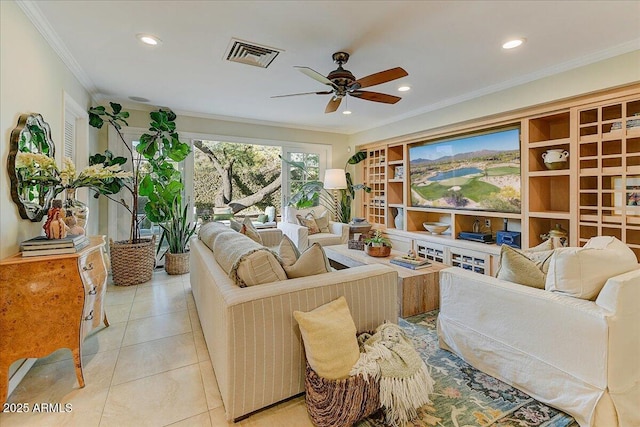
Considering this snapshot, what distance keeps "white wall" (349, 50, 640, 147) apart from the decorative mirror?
4.35 m

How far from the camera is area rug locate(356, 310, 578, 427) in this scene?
5.13ft

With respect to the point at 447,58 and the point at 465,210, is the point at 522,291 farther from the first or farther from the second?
the point at 465,210

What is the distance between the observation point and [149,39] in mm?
2471

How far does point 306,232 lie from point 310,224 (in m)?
0.41

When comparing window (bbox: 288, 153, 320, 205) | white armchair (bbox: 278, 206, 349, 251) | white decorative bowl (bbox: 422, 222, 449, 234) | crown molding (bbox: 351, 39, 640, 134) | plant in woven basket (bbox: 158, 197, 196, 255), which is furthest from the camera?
window (bbox: 288, 153, 320, 205)

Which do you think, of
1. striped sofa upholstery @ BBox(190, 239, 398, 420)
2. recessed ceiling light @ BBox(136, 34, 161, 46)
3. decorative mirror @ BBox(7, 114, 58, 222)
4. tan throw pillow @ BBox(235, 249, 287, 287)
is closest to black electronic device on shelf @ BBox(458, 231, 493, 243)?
striped sofa upholstery @ BBox(190, 239, 398, 420)

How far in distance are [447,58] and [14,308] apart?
3.78 metres

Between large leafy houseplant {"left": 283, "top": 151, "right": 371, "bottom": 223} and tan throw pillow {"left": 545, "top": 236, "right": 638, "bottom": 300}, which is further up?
large leafy houseplant {"left": 283, "top": 151, "right": 371, "bottom": 223}

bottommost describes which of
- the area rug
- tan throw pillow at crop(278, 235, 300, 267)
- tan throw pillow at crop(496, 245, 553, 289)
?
the area rug

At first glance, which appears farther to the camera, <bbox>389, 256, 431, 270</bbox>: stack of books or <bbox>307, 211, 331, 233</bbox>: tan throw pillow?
<bbox>307, 211, 331, 233</bbox>: tan throw pillow

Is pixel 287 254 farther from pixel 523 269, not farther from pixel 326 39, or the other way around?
pixel 326 39

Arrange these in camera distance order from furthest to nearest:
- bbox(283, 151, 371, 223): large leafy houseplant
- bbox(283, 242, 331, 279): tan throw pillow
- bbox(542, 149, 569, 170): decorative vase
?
→ bbox(283, 151, 371, 223): large leafy houseplant, bbox(542, 149, 569, 170): decorative vase, bbox(283, 242, 331, 279): tan throw pillow

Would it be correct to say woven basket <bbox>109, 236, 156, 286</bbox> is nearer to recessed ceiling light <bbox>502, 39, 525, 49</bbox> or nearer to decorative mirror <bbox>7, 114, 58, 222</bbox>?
decorative mirror <bbox>7, 114, 58, 222</bbox>

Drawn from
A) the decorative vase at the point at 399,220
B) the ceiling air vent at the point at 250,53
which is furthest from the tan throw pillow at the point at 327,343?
the decorative vase at the point at 399,220
